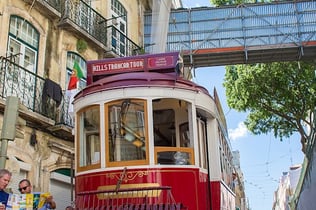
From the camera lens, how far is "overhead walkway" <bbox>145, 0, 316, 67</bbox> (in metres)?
15.6

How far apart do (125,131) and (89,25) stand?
7.89m

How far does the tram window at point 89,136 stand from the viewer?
6320 millimetres

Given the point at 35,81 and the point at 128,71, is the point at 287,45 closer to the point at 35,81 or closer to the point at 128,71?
the point at 35,81

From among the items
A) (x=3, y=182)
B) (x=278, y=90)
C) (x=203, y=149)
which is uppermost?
(x=278, y=90)

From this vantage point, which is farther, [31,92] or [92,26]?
[92,26]

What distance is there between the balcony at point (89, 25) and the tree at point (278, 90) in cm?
471

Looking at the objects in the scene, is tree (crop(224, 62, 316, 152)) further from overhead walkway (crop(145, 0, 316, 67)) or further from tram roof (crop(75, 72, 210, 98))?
tram roof (crop(75, 72, 210, 98))

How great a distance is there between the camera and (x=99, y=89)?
20.9ft

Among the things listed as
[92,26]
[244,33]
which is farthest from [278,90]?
[92,26]

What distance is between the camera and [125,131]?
20.1 feet

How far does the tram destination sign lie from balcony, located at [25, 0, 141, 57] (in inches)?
181

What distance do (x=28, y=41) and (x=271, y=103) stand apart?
11.0 m

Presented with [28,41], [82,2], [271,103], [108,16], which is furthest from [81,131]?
[271,103]

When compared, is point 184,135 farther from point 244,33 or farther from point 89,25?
point 244,33
